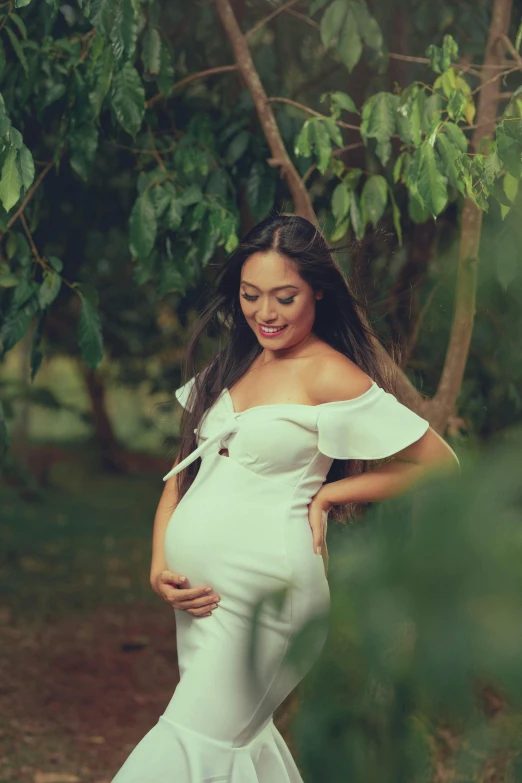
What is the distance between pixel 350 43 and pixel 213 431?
Result: 1.44m

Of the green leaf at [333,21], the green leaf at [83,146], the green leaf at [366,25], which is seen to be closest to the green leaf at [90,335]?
the green leaf at [83,146]

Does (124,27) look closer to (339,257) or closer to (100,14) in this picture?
(100,14)

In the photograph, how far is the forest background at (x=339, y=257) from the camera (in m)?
0.52

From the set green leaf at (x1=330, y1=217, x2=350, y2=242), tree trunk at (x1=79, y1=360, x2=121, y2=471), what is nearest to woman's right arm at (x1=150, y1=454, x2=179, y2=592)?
green leaf at (x1=330, y1=217, x2=350, y2=242)

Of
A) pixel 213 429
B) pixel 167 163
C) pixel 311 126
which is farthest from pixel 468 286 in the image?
pixel 167 163

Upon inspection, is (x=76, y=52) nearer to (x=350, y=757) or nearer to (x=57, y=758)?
(x=57, y=758)

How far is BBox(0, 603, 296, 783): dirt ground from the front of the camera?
4.40 metres

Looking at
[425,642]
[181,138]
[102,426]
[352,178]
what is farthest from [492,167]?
[102,426]

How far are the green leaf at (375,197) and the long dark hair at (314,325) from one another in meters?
0.79

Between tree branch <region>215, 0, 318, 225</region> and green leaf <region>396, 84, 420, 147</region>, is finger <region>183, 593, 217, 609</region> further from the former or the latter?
tree branch <region>215, 0, 318, 225</region>

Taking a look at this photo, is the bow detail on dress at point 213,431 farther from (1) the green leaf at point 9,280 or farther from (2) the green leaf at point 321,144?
(1) the green leaf at point 9,280

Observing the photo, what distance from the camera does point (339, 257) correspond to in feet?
8.79

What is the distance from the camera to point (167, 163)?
387cm

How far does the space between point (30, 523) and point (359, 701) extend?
32.8 feet
